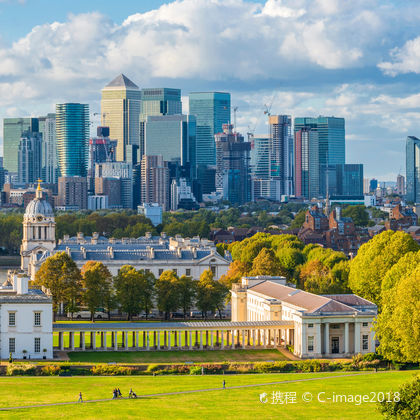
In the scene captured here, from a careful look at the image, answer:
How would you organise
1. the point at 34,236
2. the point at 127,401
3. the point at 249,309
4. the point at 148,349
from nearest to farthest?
the point at 127,401, the point at 148,349, the point at 249,309, the point at 34,236

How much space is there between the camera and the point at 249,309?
403 feet

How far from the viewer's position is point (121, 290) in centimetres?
12862

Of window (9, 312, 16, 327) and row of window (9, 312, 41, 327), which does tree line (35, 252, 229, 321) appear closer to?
row of window (9, 312, 41, 327)

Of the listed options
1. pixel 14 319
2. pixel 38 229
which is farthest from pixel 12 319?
pixel 38 229

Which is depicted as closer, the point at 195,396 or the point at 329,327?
the point at 195,396

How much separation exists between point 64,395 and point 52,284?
51042 mm

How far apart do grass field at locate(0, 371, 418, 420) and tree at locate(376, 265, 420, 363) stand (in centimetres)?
209

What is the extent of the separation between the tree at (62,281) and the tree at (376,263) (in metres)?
30.1

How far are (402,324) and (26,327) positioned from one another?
31209 mm

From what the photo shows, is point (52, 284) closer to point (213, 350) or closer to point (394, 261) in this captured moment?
point (213, 350)

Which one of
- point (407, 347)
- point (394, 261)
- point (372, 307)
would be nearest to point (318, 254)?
point (394, 261)

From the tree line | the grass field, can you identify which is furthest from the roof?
the tree line

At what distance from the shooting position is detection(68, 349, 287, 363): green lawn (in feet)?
313

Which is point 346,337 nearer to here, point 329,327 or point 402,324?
point 329,327
